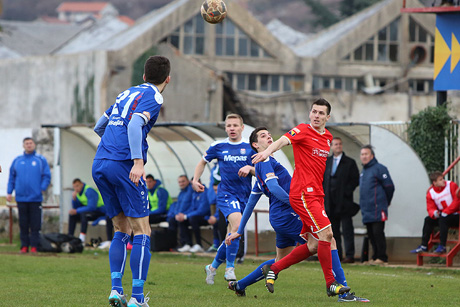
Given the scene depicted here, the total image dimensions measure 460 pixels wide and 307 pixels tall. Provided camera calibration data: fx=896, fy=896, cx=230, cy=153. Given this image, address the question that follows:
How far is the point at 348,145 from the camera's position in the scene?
57.8ft

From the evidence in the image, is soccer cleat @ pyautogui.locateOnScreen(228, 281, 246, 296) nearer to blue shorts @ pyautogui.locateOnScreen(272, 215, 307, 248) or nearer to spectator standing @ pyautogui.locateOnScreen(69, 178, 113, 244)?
blue shorts @ pyautogui.locateOnScreen(272, 215, 307, 248)

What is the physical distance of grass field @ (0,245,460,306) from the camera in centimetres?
924

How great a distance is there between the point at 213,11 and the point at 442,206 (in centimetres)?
529

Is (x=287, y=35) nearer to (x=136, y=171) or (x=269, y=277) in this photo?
(x=269, y=277)

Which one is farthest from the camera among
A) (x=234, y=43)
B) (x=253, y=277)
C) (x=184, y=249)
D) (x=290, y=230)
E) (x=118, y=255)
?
(x=234, y=43)

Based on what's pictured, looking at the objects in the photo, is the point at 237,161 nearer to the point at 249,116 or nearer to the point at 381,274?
the point at 381,274

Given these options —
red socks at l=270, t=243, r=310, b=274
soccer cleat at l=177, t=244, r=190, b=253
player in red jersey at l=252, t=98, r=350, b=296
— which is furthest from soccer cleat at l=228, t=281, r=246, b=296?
soccer cleat at l=177, t=244, r=190, b=253

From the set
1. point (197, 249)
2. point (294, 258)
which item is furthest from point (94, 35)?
point (294, 258)

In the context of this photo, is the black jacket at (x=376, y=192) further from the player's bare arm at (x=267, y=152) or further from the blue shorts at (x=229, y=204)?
the player's bare arm at (x=267, y=152)

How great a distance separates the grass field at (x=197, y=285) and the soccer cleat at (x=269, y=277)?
0.13 m

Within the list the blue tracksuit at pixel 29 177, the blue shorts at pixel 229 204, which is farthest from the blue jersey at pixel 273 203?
the blue tracksuit at pixel 29 177

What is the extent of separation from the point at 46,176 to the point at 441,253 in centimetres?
764

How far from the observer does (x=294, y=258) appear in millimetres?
9445

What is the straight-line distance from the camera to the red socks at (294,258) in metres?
9.39
